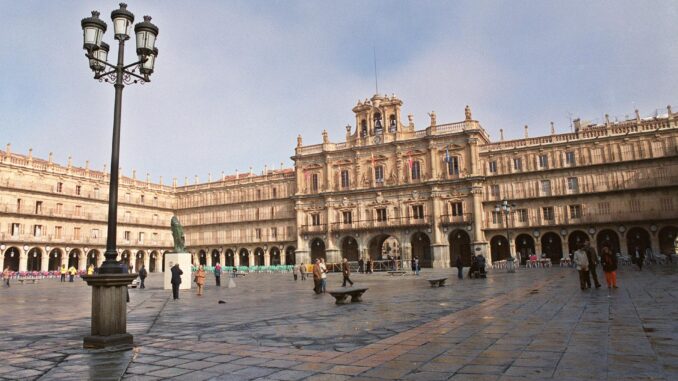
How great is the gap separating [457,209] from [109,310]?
137 ft

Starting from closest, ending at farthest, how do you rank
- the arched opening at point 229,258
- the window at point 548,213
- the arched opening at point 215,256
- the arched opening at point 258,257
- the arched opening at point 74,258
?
1. the window at point 548,213
2. the arched opening at point 74,258
3. the arched opening at point 258,257
4. the arched opening at point 229,258
5. the arched opening at point 215,256

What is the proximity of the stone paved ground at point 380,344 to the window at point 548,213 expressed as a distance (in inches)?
1393

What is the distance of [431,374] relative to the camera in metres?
4.70

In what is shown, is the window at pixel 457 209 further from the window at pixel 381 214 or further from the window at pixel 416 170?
the window at pixel 381 214

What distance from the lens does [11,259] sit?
165 feet

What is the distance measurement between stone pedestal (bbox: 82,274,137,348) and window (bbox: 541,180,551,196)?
142ft

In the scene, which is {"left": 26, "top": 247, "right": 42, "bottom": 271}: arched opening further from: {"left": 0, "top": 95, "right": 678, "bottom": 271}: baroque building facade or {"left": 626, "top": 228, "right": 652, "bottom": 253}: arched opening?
{"left": 626, "top": 228, "right": 652, "bottom": 253}: arched opening

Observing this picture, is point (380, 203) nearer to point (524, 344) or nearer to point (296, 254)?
point (296, 254)

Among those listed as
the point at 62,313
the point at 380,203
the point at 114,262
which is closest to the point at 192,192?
the point at 380,203

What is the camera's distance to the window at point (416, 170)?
1900 inches

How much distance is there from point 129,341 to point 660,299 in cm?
1060

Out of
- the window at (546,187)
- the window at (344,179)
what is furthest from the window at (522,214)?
the window at (344,179)

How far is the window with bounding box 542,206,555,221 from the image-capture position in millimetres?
43906

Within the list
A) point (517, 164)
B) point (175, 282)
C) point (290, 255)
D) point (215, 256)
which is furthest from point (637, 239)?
point (215, 256)
